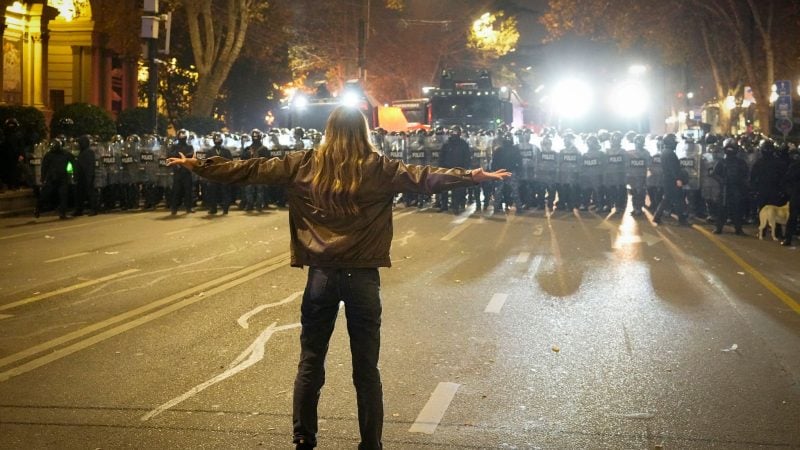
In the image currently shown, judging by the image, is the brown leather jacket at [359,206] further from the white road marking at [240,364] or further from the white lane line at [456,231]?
the white lane line at [456,231]

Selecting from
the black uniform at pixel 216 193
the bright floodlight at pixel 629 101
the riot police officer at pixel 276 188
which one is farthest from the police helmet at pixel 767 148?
the bright floodlight at pixel 629 101

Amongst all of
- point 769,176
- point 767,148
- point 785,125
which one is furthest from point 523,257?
point 785,125

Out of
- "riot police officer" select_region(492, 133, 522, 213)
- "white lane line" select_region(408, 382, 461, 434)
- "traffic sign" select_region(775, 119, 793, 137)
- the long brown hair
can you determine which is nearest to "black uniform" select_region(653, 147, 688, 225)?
"riot police officer" select_region(492, 133, 522, 213)

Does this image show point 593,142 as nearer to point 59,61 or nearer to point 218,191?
point 218,191

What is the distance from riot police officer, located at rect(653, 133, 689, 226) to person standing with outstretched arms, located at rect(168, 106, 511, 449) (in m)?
16.7

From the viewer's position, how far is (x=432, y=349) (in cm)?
865

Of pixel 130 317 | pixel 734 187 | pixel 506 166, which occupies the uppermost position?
pixel 506 166

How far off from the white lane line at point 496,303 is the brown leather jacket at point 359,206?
5226 millimetres

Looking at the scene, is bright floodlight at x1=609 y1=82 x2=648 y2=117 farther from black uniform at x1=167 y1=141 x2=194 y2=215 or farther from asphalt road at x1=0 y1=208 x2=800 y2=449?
asphalt road at x1=0 y1=208 x2=800 y2=449

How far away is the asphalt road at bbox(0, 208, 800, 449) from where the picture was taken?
20.7 ft

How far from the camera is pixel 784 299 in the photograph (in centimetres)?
1168

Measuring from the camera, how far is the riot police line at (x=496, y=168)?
22.2 meters

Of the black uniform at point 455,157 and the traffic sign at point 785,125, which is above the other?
the traffic sign at point 785,125

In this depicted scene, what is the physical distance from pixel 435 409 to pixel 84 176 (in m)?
17.0
